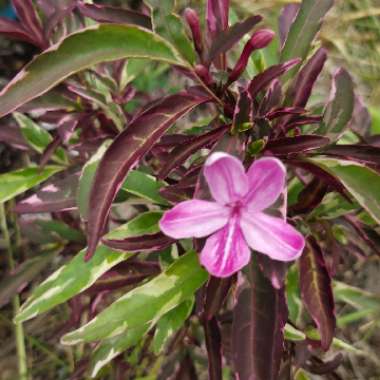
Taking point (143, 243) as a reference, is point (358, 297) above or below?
below

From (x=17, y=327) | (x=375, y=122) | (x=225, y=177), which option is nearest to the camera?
(x=225, y=177)

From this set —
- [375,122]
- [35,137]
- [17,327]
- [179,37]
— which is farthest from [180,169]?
[375,122]

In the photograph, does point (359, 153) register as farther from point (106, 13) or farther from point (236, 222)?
point (106, 13)

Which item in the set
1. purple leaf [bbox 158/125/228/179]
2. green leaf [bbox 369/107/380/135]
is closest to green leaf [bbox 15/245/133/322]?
purple leaf [bbox 158/125/228/179]

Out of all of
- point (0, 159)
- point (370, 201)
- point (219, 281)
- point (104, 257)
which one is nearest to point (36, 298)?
point (104, 257)

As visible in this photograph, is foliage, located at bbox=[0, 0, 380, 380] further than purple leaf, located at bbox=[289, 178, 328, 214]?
No

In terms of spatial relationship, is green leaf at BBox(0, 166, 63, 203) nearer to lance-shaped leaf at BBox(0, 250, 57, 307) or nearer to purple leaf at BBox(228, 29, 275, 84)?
lance-shaped leaf at BBox(0, 250, 57, 307)
